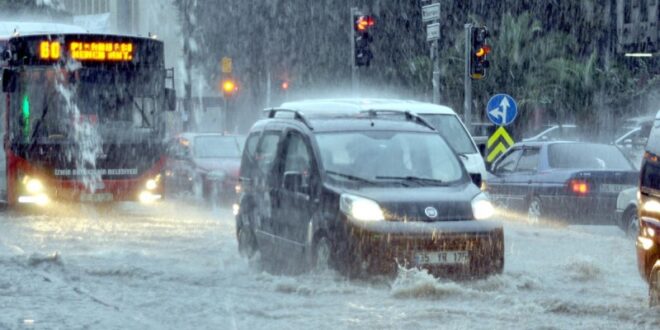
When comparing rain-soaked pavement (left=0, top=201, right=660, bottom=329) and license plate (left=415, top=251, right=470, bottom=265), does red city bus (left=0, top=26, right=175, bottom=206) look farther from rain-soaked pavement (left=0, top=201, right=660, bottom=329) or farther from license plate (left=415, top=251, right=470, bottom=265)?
license plate (left=415, top=251, right=470, bottom=265)

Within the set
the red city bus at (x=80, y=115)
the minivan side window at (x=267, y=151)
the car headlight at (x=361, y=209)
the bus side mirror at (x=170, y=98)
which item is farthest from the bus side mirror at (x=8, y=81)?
the car headlight at (x=361, y=209)

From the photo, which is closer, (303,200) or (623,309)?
(623,309)

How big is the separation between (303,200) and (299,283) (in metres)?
1.03

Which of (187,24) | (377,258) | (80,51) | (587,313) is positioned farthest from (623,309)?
(187,24)

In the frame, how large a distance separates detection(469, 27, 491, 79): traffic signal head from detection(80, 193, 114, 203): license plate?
9.43 metres

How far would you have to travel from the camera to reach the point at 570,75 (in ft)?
152

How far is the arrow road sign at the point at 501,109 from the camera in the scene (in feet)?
86.2

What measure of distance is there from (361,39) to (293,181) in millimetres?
18228

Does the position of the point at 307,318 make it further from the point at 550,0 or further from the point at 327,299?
the point at 550,0

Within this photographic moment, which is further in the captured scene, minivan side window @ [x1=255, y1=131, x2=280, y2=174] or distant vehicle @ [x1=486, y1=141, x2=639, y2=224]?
distant vehicle @ [x1=486, y1=141, x2=639, y2=224]

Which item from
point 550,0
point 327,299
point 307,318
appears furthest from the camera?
point 550,0

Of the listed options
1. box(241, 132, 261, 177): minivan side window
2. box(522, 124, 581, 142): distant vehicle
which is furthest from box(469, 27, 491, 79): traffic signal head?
box(522, 124, 581, 142): distant vehicle

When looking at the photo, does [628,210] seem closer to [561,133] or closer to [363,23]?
[363,23]

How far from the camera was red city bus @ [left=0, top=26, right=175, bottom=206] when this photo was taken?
20609mm
